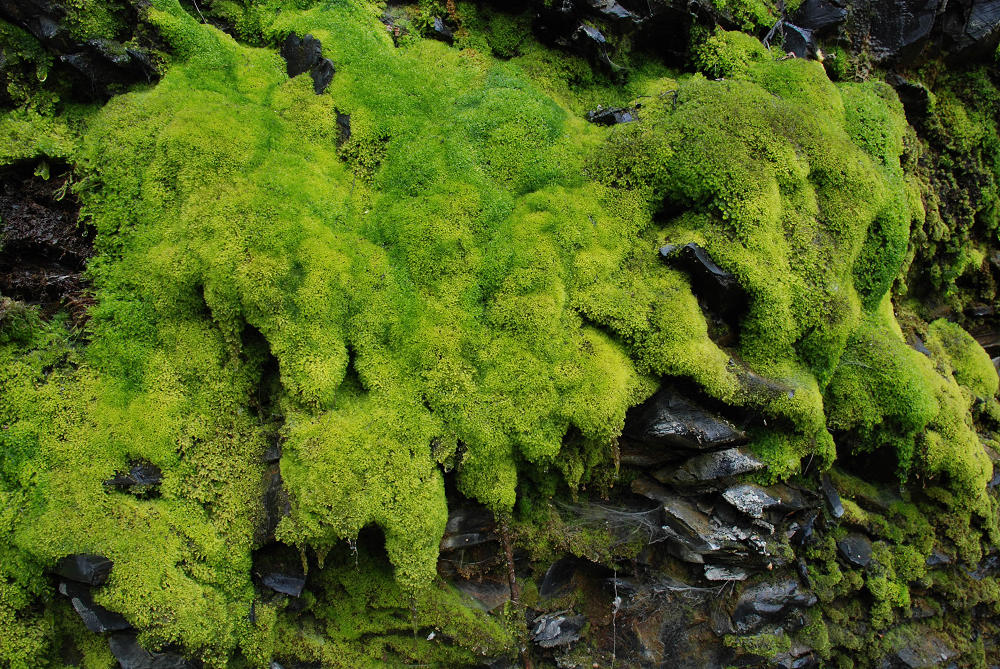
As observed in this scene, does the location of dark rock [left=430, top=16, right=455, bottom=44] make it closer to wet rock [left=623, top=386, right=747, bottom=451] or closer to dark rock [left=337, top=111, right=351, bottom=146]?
dark rock [left=337, top=111, right=351, bottom=146]

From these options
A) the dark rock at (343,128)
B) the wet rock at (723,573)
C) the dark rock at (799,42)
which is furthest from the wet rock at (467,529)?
the dark rock at (799,42)

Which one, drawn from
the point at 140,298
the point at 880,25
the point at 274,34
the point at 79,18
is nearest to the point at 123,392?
the point at 140,298

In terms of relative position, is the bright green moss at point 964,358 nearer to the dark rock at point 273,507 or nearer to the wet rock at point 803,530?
the wet rock at point 803,530

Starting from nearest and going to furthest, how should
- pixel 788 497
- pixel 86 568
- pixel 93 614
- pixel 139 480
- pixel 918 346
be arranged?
pixel 86 568, pixel 93 614, pixel 139 480, pixel 788 497, pixel 918 346

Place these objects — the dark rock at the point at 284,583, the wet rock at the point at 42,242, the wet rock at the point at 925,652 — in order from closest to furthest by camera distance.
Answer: the dark rock at the point at 284,583 < the wet rock at the point at 42,242 < the wet rock at the point at 925,652

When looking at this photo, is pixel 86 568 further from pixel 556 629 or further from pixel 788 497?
pixel 788 497

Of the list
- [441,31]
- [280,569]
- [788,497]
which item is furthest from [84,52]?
[788,497]
